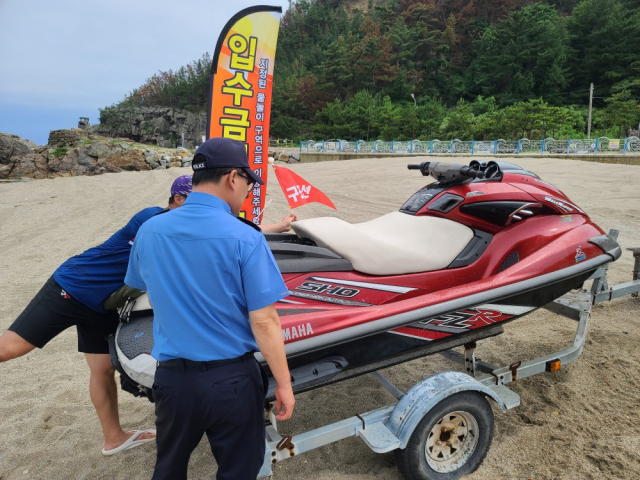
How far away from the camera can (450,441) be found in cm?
240

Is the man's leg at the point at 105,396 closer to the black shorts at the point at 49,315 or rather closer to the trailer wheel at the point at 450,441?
the black shorts at the point at 49,315

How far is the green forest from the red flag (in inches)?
1100

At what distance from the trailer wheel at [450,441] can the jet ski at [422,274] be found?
339 millimetres

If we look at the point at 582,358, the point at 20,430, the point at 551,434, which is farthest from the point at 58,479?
the point at 582,358

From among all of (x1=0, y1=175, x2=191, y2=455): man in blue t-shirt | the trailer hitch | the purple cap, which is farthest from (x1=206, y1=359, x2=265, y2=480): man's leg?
the trailer hitch

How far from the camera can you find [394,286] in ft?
8.02

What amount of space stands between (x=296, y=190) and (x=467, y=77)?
57111 mm

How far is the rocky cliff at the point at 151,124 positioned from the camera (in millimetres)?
67250

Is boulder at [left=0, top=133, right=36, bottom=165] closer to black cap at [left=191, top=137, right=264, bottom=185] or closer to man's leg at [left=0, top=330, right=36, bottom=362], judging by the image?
man's leg at [left=0, top=330, right=36, bottom=362]

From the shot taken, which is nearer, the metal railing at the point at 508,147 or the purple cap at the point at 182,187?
the purple cap at the point at 182,187

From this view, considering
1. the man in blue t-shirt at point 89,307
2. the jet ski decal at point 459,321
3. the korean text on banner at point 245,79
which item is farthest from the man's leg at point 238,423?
the korean text on banner at point 245,79

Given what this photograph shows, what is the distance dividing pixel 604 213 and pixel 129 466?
990 cm

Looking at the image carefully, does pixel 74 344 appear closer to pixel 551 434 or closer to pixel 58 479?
pixel 58 479

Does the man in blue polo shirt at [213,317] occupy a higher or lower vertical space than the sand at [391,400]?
higher
